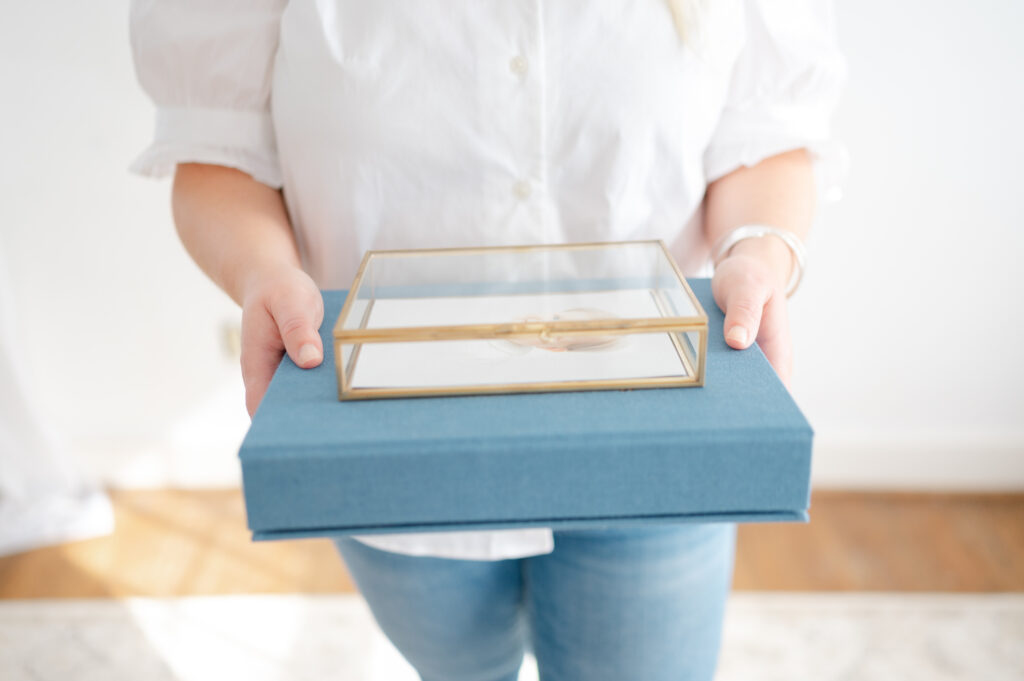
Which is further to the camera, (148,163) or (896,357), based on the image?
(896,357)

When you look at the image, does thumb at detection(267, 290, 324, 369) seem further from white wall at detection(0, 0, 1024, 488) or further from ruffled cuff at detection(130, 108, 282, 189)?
white wall at detection(0, 0, 1024, 488)

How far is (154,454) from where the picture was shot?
1800 millimetres

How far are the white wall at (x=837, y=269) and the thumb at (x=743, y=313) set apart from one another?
0.97 m

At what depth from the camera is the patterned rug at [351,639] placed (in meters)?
1.39

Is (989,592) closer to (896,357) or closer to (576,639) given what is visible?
(896,357)

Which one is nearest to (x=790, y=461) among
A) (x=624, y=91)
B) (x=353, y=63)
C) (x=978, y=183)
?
(x=624, y=91)

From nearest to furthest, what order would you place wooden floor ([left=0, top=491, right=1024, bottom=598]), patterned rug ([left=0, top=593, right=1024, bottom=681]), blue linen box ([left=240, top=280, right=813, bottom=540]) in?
blue linen box ([left=240, top=280, right=813, bottom=540]) → patterned rug ([left=0, top=593, right=1024, bottom=681]) → wooden floor ([left=0, top=491, right=1024, bottom=598])

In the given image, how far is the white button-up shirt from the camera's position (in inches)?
26.0

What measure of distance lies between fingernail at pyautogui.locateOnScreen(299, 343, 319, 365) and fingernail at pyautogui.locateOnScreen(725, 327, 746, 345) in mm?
279

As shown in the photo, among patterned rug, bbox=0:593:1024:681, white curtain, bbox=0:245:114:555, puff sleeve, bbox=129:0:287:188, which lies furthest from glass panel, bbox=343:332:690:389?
white curtain, bbox=0:245:114:555

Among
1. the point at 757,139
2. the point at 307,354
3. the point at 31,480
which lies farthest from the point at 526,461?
the point at 31,480

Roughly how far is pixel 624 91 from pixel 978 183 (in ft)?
3.61

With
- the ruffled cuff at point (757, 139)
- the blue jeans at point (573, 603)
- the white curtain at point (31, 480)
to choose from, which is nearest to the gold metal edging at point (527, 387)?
the blue jeans at point (573, 603)

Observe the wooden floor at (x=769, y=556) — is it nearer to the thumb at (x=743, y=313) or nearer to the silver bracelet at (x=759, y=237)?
the silver bracelet at (x=759, y=237)
